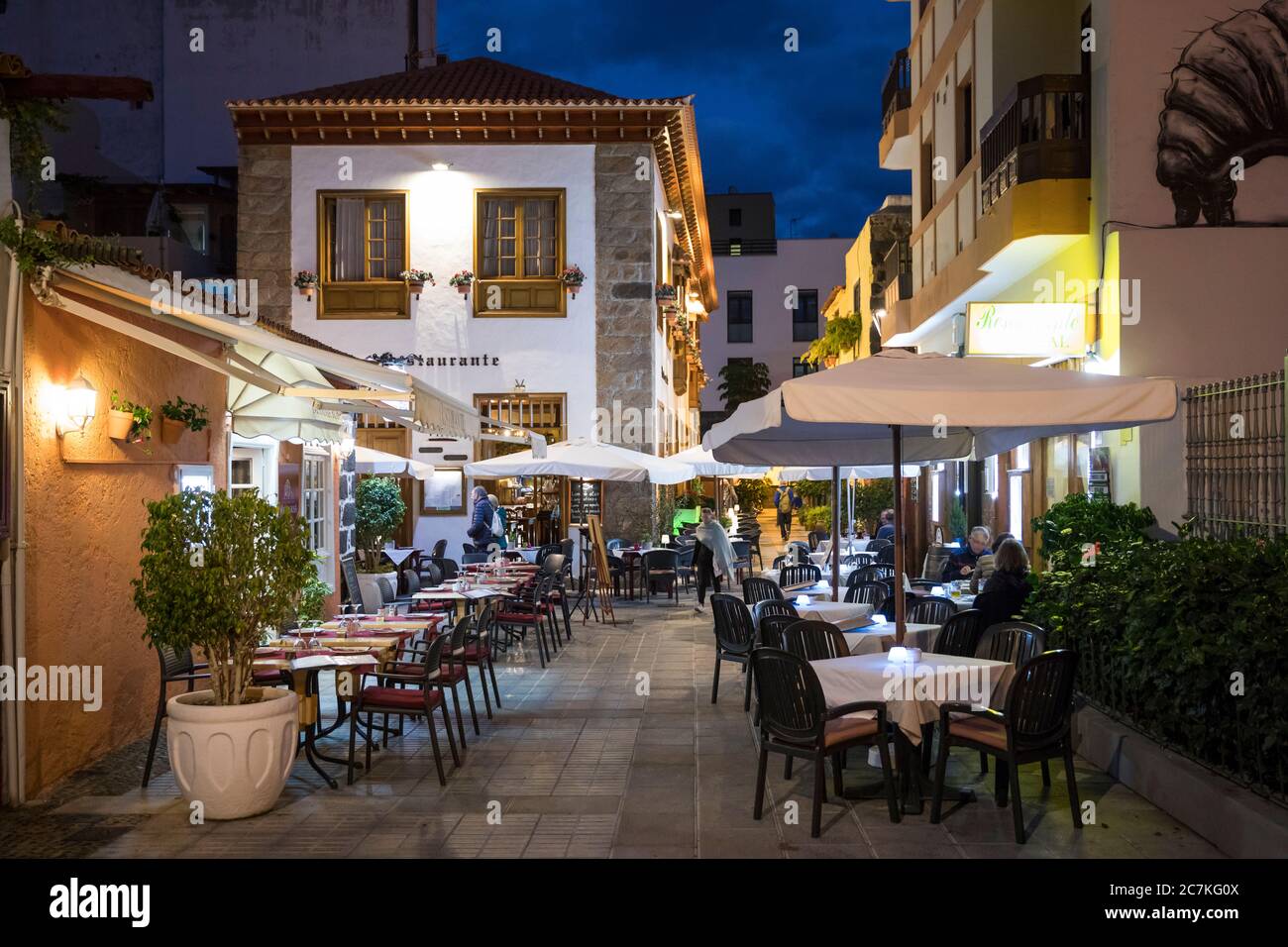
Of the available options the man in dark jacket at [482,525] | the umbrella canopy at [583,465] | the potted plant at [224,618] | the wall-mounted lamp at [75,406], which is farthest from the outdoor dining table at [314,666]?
the man in dark jacket at [482,525]

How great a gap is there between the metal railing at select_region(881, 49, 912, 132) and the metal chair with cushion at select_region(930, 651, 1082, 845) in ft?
51.1

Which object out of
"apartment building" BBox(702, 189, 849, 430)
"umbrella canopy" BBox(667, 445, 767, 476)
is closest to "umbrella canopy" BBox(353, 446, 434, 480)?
"umbrella canopy" BBox(667, 445, 767, 476)

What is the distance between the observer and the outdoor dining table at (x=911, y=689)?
6.62 metres

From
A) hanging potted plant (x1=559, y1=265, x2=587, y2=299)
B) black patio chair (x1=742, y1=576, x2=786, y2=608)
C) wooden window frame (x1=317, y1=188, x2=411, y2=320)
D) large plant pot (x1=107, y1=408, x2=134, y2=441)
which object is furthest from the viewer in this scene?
wooden window frame (x1=317, y1=188, x2=411, y2=320)

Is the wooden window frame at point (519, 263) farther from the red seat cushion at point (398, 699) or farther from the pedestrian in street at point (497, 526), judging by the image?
the red seat cushion at point (398, 699)

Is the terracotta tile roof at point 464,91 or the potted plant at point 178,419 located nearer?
the potted plant at point 178,419

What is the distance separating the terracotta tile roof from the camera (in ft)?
67.5

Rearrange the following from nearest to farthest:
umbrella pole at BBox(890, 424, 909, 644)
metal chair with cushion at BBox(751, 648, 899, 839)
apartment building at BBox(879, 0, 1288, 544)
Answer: metal chair with cushion at BBox(751, 648, 899, 839), umbrella pole at BBox(890, 424, 909, 644), apartment building at BBox(879, 0, 1288, 544)

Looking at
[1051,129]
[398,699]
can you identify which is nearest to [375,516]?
[398,699]

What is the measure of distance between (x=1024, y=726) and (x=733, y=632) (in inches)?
154

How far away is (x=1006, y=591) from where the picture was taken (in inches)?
334

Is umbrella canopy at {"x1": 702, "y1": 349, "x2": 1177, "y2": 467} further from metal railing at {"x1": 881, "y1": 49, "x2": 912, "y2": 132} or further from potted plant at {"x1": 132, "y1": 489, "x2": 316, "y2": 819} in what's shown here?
metal railing at {"x1": 881, "y1": 49, "x2": 912, "y2": 132}

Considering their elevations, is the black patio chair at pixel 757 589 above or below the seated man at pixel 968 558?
below
